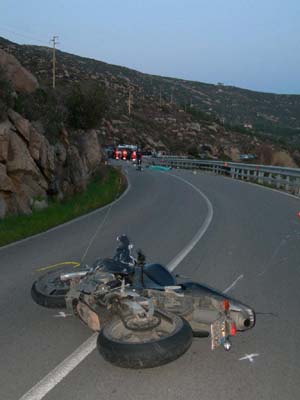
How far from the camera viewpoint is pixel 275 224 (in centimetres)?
1342

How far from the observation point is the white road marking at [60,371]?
13.7 feet

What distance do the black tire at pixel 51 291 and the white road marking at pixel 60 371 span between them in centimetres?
86

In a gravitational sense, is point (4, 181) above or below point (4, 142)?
below

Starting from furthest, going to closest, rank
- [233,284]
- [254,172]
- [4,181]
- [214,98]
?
[214,98]
[254,172]
[4,181]
[233,284]

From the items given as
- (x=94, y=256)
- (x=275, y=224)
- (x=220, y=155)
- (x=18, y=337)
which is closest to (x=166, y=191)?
(x=275, y=224)

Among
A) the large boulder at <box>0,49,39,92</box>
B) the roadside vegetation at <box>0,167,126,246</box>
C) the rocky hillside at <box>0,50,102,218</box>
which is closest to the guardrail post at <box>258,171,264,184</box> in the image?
the roadside vegetation at <box>0,167,126,246</box>

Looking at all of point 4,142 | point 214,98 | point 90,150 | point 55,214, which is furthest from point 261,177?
point 214,98

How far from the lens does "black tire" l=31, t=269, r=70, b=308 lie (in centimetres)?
616

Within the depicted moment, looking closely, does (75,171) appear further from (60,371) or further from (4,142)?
(60,371)

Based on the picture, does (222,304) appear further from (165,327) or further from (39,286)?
(39,286)

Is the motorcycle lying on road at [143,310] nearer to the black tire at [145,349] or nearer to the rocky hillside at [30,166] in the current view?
the black tire at [145,349]

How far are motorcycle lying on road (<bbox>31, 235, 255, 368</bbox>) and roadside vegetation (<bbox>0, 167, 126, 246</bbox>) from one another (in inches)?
134

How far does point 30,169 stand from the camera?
14875 millimetres

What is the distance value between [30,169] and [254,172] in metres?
19.5
